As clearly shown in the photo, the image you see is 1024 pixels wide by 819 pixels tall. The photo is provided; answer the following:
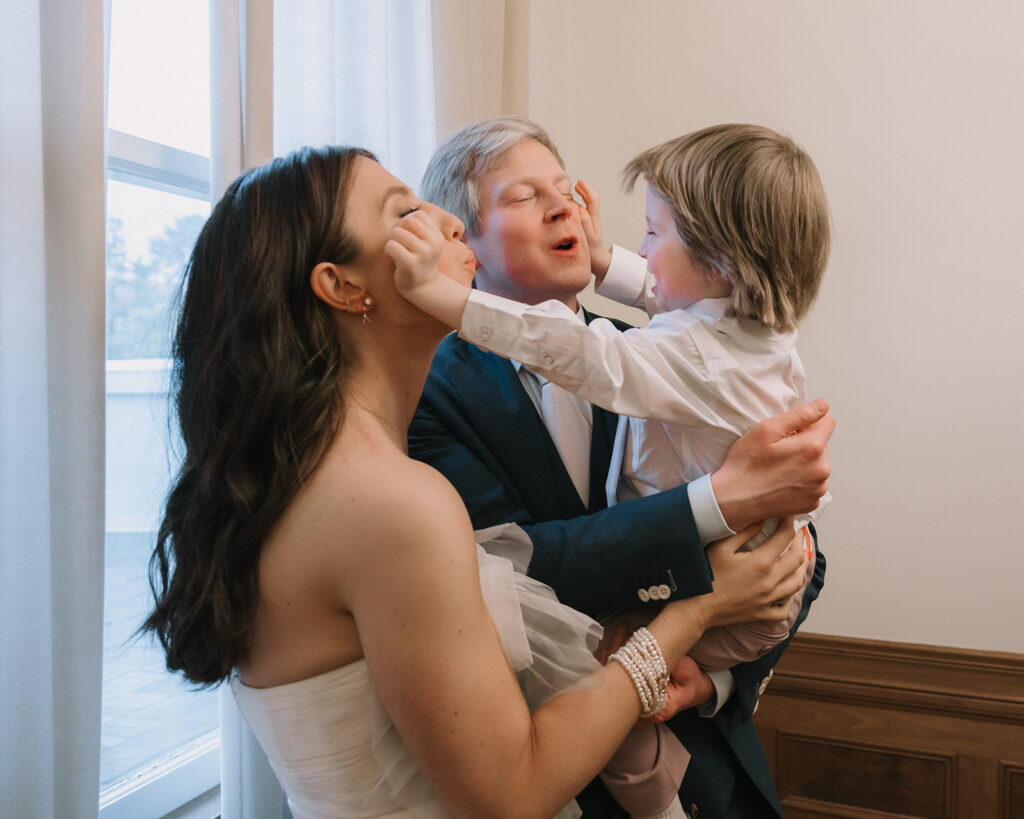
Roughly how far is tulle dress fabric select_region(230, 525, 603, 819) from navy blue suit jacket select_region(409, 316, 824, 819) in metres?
0.10

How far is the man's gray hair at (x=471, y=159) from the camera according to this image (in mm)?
1534

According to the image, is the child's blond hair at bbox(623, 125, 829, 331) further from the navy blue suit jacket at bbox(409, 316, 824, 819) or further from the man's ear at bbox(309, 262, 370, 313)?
the man's ear at bbox(309, 262, 370, 313)

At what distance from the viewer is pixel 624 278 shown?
5.66 ft

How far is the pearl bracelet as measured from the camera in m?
1.11

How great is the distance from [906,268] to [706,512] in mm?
1620

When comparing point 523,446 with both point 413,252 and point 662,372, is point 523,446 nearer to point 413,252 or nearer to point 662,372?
point 662,372

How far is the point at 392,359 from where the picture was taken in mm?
1153

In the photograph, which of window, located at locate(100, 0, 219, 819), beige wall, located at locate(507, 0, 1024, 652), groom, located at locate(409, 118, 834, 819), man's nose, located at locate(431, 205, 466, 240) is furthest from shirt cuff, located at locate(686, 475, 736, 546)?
beige wall, located at locate(507, 0, 1024, 652)

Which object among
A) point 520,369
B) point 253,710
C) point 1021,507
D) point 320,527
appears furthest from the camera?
point 1021,507

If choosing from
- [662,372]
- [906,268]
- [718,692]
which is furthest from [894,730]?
[662,372]

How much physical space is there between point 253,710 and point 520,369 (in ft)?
2.31

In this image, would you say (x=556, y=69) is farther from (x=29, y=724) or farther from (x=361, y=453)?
(x=29, y=724)

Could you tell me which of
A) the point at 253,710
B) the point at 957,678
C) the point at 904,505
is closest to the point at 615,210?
the point at 904,505

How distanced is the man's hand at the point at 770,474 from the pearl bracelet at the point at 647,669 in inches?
8.4
